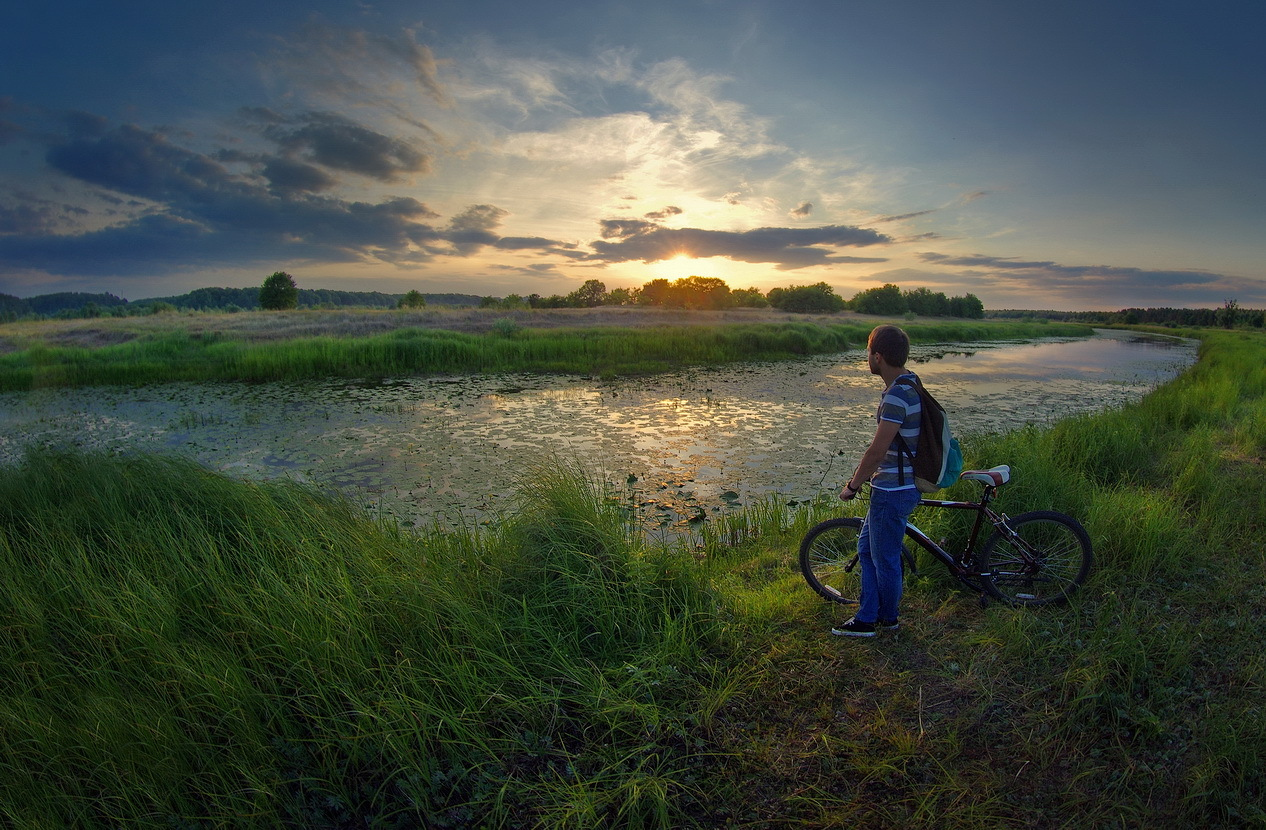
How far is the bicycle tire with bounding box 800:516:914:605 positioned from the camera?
3.88m

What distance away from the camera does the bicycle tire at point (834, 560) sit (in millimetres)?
3877

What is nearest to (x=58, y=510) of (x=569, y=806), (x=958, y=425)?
(x=569, y=806)

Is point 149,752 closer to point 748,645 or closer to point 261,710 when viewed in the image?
point 261,710

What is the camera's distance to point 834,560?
4.15m

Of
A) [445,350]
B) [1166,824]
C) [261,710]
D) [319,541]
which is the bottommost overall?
[1166,824]

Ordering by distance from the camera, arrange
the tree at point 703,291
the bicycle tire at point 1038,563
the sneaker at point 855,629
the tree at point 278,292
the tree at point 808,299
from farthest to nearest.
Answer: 1. the tree at point 808,299
2. the tree at point 703,291
3. the tree at point 278,292
4. the bicycle tire at point 1038,563
5. the sneaker at point 855,629

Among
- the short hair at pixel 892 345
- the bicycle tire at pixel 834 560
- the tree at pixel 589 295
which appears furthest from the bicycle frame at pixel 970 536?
the tree at pixel 589 295

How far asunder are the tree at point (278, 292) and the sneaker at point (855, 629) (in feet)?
216

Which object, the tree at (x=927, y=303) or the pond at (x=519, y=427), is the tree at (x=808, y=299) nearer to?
the tree at (x=927, y=303)

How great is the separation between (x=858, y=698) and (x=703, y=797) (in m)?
1.08

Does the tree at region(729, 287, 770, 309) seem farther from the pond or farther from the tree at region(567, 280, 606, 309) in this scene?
the pond

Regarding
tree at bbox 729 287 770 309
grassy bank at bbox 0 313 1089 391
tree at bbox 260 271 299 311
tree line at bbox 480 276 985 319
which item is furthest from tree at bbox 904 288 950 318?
tree at bbox 260 271 299 311

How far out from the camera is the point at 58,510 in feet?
14.7

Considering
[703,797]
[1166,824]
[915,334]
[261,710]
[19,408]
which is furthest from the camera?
[915,334]
